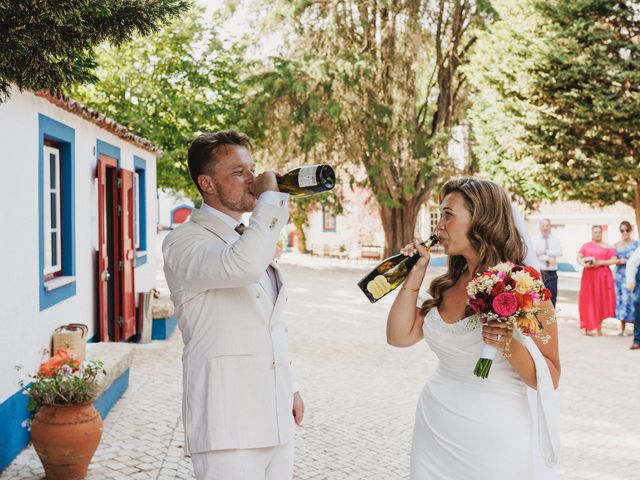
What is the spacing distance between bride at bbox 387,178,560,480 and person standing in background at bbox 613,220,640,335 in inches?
410

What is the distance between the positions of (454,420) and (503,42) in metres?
14.0

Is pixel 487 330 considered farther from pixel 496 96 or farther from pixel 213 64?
pixel 213 64

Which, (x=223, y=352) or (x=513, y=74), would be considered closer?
(x=223, y=352)

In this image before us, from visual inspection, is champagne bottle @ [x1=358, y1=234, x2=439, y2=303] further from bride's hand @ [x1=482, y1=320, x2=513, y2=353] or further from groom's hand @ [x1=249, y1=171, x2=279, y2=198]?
groom's hand @ [x1=249, y1=171, x2=279, y2=198]

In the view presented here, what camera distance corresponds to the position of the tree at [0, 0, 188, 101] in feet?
9.91

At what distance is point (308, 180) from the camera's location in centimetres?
286

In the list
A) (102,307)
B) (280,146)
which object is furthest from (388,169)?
(102,307)

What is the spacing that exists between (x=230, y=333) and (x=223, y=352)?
78 mm

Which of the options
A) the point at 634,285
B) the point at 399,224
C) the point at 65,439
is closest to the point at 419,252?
the point at 65,439

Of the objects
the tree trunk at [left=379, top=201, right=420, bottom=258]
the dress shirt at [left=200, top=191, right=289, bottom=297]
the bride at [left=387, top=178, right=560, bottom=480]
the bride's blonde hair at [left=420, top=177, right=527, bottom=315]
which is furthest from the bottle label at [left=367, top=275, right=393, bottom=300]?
the tree trunk at [left=379, top=201, right=420, bottom=258]

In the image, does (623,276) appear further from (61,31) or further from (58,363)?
(61,31)

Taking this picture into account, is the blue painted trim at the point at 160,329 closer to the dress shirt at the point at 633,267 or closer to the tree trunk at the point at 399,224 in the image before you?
the dress shirt at the point at 633,267

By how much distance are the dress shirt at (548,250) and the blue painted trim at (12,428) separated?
967cm

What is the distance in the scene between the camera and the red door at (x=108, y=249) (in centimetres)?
975
